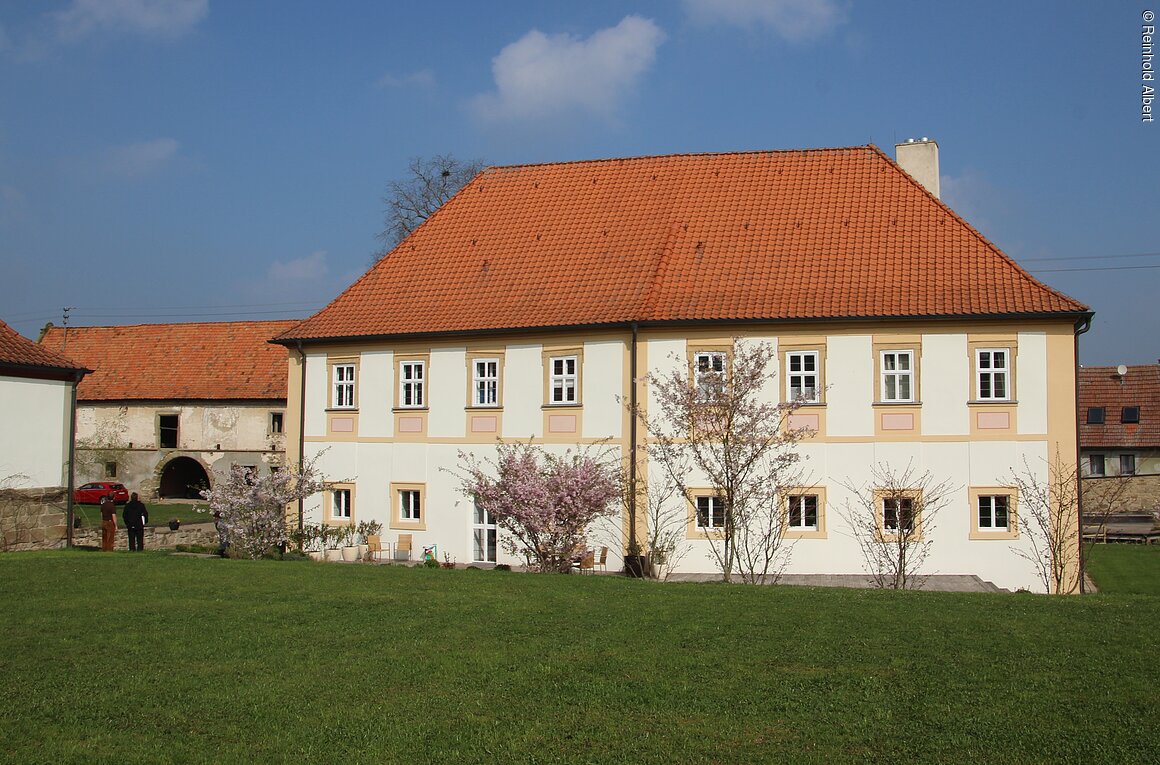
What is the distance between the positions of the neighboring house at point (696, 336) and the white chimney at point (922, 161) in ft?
0.28

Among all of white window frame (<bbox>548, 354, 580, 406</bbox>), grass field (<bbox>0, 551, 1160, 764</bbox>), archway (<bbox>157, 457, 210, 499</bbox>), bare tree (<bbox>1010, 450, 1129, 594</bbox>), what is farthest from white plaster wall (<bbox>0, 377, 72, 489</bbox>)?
archway (<bbox>157, 457, 210, 499</bbox>)

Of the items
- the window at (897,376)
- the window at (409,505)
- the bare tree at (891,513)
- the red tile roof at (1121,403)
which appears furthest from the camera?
the red tile roof at (1121,403)

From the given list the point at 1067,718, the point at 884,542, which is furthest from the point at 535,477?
the point at 1067,718

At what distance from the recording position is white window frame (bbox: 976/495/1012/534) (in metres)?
23.3

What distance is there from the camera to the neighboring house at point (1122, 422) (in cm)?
4894

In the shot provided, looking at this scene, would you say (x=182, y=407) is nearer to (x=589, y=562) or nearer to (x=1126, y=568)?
(x=589, y=562)

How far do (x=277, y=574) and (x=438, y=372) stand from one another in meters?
9.64

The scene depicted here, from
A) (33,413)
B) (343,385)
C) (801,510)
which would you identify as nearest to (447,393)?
(343,385)

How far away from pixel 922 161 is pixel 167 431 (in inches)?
1342

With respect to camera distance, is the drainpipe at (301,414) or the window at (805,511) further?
the drainpipe at (301,414)

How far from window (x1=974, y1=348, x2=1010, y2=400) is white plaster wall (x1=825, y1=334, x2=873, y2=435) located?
218cm

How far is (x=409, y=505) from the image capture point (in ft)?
89.9

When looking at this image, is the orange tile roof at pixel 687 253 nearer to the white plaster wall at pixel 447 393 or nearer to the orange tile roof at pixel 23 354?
the white plaster wall at pixel 447 393

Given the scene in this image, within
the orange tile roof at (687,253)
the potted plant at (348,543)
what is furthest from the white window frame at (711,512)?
the potted plant at (348,543)
